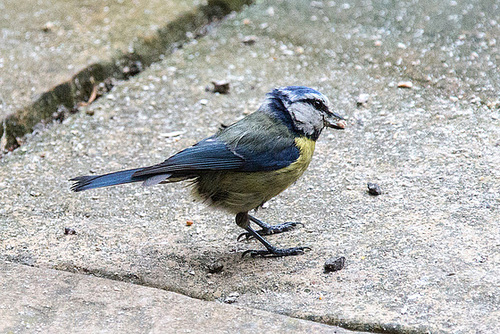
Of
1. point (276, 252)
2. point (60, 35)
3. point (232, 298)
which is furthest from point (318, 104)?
point (60, 35)

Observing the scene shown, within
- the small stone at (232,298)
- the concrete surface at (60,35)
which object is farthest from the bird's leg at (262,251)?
the concrete surface at (60,35)

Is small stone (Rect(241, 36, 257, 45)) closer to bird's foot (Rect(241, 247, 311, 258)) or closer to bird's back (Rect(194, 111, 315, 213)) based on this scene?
bird's back (Rect(194, 111, 315, 213))

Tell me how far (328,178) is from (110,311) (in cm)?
158

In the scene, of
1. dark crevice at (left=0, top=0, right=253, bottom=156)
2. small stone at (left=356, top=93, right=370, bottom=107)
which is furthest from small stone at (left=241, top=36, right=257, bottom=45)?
small stone at (left=356, top=93, right=370, bottom=107)

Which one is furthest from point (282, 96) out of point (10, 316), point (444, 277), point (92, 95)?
point (92, 95)

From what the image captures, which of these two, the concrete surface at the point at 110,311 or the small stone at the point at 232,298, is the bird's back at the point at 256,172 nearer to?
the small stone at the point at 232,298

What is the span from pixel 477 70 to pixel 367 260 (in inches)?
86.3

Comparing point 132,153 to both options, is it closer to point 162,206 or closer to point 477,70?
point 162,206

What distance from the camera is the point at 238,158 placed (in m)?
3.04

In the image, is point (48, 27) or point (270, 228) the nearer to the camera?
point (270, 228)

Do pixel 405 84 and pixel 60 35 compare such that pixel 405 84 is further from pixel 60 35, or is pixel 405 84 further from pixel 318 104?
pixel 60 35

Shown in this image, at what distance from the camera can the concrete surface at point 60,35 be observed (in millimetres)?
4469

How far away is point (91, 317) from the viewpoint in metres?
2.58

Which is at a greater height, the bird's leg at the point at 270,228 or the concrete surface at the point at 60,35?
the concrete surface at the point at 60,35
